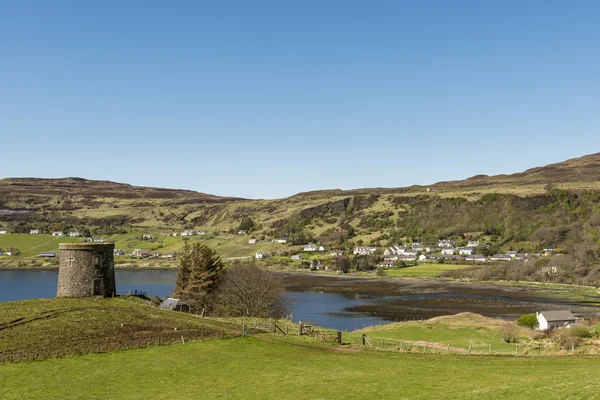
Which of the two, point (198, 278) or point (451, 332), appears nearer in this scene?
point (451, 332)

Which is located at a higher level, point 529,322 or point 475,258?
point 475,258

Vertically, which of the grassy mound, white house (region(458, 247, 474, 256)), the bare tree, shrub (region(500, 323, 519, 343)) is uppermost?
the grassy mound

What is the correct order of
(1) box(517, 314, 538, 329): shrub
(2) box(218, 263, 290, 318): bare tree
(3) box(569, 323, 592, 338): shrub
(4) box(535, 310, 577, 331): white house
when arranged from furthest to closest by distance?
(1) box(517, 314, 538, 329): shrub, (4) box(535, 310, 577, 331): white house, (2) box(218, 263, 290, 318): bare tree, (3) box(569, 323, 592, 338): shrub

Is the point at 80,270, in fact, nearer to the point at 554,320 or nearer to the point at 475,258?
the point at 554,320

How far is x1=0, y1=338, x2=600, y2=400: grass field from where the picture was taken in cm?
2216

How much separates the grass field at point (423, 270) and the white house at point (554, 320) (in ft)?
298

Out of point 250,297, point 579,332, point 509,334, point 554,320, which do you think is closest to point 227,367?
point 250,297

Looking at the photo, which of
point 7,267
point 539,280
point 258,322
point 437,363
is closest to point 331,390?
Result: point 437,363

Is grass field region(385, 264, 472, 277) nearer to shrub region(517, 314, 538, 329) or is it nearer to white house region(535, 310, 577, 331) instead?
shrub region(517, 314, 538, 329)

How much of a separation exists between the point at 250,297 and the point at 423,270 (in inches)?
Answer: 4622

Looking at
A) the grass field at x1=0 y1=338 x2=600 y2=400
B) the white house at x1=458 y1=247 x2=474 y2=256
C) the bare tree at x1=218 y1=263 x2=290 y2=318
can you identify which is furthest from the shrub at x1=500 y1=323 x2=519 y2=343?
the white house at x1=458 y1=247 x2=474 y2=256

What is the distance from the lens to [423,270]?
172 meters

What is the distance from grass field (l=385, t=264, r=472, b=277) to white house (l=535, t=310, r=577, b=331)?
298 ft

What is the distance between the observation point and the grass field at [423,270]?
545ft
